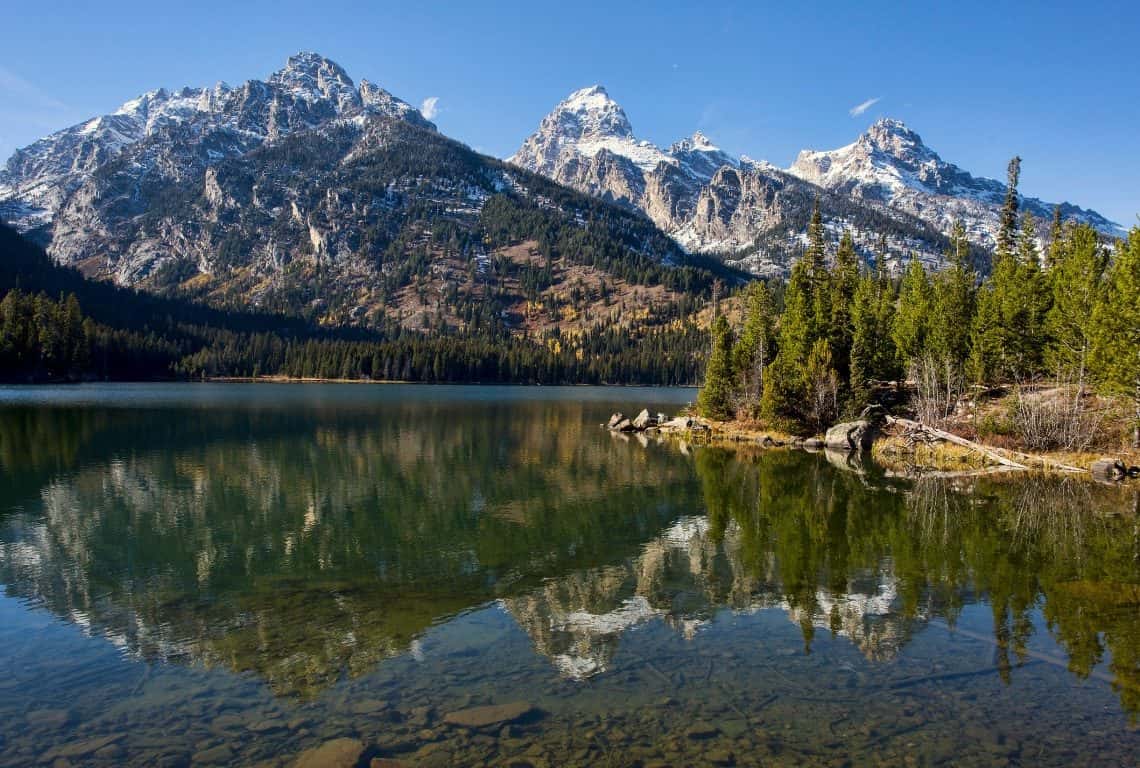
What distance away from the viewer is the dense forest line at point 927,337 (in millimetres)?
61938

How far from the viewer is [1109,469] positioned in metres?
47.6

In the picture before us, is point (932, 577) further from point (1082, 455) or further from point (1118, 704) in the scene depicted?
point (1082, 455)

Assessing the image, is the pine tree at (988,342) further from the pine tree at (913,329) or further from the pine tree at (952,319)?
the pine tree at (913,329)

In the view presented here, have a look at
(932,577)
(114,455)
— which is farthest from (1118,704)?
(114,455)

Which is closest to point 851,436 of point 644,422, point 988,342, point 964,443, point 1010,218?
point 964,443

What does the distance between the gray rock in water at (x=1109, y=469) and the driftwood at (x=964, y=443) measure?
195 cm

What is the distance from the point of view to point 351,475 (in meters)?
47.6

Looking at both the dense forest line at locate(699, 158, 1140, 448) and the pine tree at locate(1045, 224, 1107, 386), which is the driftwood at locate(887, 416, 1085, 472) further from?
the pine tree at locate(1045, 224, 1107, 386)

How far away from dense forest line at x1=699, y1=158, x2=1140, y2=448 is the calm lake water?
2423 centimetres

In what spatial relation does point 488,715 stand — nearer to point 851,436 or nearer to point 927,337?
point 851,436

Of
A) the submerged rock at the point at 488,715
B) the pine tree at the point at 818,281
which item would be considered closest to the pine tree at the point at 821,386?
the pine tree at the point at 818,281

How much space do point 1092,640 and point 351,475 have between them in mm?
41251

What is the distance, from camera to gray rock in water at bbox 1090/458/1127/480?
47.2m

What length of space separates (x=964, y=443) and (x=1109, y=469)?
1198 centimetres
